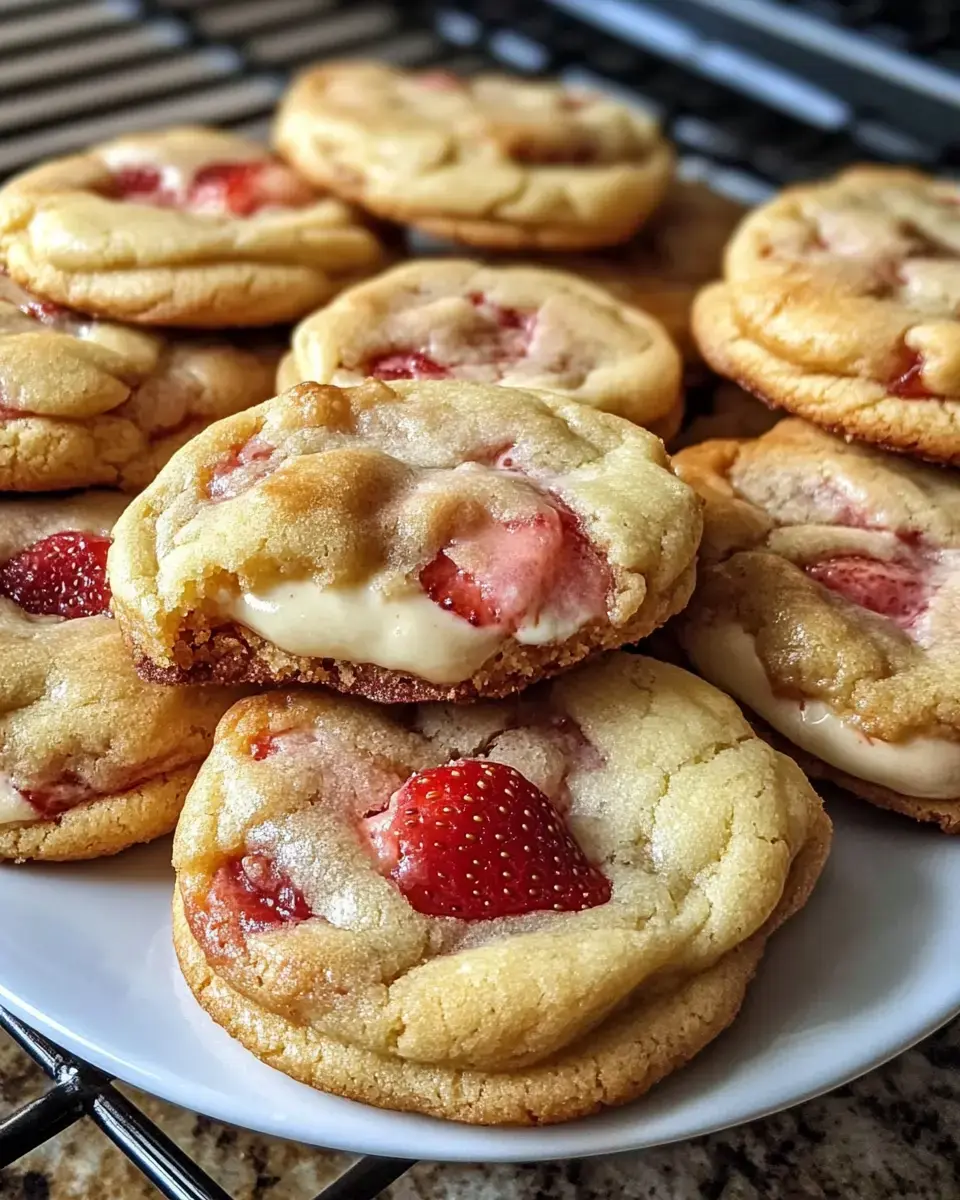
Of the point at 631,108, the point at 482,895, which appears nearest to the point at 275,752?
the point at 482,895

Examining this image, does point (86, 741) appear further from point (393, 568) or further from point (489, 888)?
point (489, 888)

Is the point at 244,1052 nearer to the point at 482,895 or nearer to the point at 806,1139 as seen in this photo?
the point at 482,895

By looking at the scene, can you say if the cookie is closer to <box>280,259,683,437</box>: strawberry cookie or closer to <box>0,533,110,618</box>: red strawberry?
<box>0,533,110,618</box>: red strawberry

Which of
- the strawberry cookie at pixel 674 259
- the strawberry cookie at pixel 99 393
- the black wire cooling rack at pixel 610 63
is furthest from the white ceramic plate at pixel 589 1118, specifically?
the black wire cooling rack at pixel 610 63

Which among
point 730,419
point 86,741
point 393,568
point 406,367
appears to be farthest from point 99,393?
point 730,419

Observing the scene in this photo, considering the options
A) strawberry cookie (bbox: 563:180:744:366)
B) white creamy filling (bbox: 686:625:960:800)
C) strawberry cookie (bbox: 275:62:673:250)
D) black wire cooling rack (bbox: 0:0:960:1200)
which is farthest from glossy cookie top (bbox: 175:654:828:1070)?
black wire cooling rack (bbox: 0:0:960:1200)
